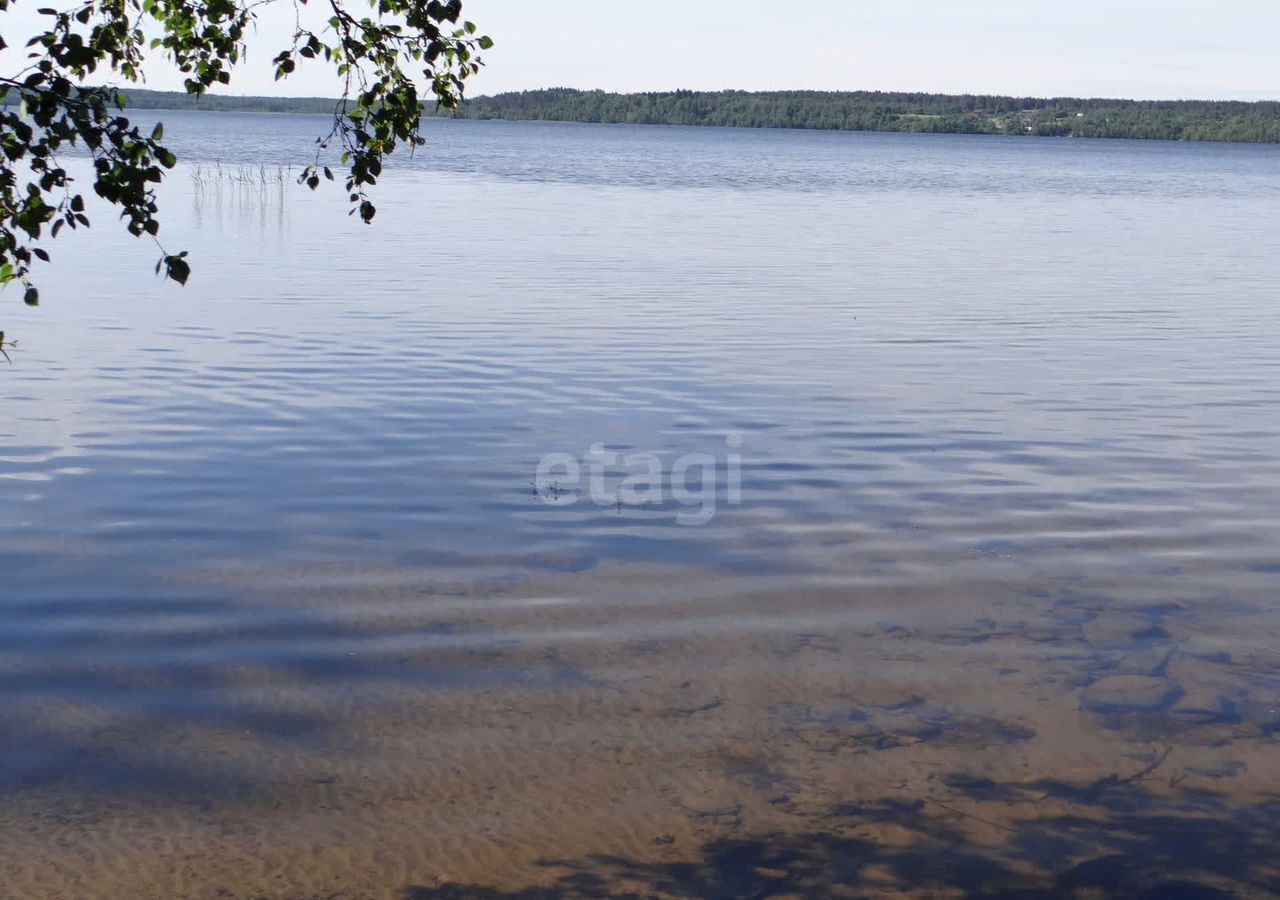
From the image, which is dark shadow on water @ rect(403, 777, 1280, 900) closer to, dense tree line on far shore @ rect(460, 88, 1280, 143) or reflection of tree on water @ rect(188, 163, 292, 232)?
reflection of tree on water @ rect(188, 163, 292, 232)

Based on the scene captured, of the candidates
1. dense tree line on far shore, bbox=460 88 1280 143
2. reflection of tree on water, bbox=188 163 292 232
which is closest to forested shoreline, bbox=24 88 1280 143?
dense tree line on far shore, bbox=460 88 1280 143

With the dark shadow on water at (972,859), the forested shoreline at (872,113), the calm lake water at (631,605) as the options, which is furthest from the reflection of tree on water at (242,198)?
the forested shoreline at (872,113)

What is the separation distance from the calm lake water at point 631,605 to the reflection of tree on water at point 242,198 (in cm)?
1389

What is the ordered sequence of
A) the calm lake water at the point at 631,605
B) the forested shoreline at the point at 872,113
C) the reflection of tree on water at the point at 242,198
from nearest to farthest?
the calm lake water at the point at 631,605 → the reflection of tree on water at the point at 242,198 → the forested shoreline at the point at 872,113

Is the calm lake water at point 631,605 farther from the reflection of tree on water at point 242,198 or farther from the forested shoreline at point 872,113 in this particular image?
the forested shoreline at point 872,113

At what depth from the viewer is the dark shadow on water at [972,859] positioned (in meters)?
4.98

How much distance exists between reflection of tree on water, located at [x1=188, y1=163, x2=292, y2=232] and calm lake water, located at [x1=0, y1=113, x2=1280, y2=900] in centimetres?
1389

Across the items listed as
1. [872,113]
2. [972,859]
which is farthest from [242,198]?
[872,113]

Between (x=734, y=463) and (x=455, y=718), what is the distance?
15.4 ft

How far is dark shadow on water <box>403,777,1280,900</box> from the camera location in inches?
196

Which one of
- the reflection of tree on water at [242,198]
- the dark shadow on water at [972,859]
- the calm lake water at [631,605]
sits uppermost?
the reflection of tree on water at [242,198]

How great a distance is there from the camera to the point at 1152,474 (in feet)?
34.1

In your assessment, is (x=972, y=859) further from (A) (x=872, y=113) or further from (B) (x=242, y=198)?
(A) (x=872, y=113)

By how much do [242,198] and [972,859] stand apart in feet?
110
